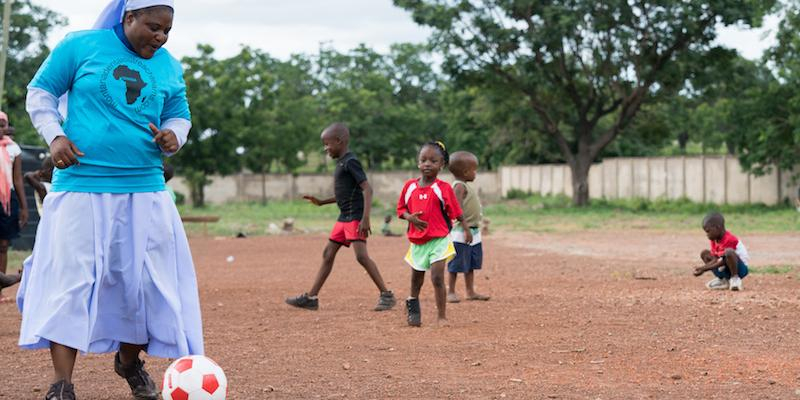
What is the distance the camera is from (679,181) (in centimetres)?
4150

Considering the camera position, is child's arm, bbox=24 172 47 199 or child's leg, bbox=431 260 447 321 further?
child's arm, bbox=24 172 47 199

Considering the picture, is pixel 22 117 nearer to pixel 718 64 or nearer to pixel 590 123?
pixel 590 123

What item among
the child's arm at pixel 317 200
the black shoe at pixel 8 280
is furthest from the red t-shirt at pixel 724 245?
the black shoe at pixel 8 280

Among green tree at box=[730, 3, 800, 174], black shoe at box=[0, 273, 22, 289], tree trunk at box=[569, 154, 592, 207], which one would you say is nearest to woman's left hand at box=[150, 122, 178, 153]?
black shoe at box=[0, 273, 22, 289]

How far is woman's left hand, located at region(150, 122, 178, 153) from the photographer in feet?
16.4

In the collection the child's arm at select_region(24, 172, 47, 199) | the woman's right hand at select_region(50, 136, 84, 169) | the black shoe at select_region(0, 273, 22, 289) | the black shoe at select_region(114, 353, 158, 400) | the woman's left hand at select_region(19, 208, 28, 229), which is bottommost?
the black shoe at select_region(114, 353, 158, 400)

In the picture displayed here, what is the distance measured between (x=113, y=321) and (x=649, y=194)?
40.5 m

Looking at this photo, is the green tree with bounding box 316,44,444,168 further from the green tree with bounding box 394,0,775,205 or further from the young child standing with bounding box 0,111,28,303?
the young child standing with bounding box 0,111,28,303

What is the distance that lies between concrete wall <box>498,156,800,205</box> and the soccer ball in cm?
3239

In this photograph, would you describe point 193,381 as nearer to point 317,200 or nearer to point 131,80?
point 131,80

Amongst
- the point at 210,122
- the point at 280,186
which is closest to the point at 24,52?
the point at 210,122

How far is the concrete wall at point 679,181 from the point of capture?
36.8m

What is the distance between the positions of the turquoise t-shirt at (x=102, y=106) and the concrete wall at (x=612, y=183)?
32811mm

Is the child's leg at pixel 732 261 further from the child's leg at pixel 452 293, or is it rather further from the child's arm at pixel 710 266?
the child's leg at pixel 452 293
